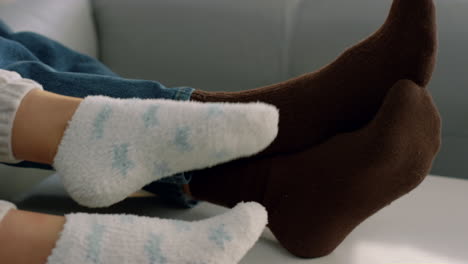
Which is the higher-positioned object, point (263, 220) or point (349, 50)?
point (349, 50)

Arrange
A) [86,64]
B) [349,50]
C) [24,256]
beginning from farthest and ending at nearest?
[86,64], [349,50], [24,256]

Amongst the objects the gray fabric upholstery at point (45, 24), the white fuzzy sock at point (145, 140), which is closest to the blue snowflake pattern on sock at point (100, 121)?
the white fuzzy sock at point (145, 140)

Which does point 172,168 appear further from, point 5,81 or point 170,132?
point 5,81

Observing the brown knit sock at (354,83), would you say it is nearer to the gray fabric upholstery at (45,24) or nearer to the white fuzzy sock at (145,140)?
the white fuzzy sock at (145,140)

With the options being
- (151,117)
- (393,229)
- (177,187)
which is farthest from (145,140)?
(393,229)

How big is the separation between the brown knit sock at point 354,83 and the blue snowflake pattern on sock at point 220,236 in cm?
15

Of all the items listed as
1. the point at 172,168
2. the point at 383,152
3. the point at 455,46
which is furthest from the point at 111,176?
the point at 455,46

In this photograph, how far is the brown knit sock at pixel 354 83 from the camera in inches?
21.0

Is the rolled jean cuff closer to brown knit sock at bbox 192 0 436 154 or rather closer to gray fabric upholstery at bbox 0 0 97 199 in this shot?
brown knit sock at bbox 192 0 436 154

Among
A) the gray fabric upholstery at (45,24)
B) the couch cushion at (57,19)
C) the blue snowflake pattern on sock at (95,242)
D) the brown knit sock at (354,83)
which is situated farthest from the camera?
the couch cushion at (57,19)

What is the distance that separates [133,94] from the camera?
59 cm

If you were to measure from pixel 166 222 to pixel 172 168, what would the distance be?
0.06 metres

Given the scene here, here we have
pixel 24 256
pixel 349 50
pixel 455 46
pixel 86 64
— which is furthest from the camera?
pixel 455 46

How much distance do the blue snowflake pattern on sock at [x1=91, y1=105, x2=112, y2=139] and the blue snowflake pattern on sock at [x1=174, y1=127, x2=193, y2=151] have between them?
8 cm
